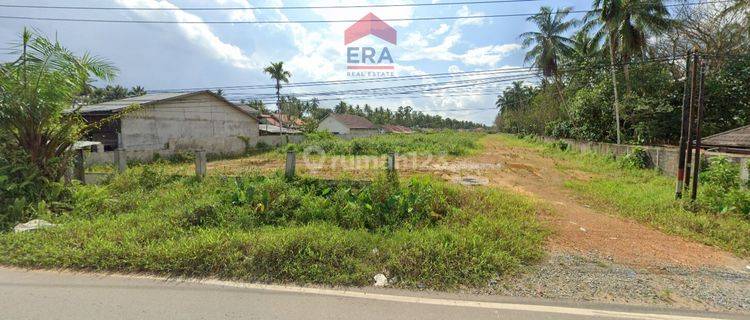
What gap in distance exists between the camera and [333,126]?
54125 mm

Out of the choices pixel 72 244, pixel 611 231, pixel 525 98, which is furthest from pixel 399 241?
pixel 525 98

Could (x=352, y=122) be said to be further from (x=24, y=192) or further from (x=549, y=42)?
(x=24, y=192)

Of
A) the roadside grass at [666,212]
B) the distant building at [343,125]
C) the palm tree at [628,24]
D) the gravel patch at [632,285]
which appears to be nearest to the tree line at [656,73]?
the palm tree at [628,24]

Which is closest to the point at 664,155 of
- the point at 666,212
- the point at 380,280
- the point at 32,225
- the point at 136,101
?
the point at 666,212

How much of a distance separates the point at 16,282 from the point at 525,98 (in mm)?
66916

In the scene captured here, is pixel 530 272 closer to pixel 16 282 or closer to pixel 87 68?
pixel 16 282

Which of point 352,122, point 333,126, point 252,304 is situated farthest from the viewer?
point 352,122

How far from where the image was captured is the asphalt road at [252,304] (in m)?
2.81

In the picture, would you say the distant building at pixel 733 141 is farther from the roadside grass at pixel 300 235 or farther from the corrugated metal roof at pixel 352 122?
the corrugated metal roof at pixel 352 122

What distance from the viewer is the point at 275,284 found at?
3379 millimetres

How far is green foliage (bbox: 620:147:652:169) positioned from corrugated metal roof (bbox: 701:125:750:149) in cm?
373

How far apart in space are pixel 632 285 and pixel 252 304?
377cm

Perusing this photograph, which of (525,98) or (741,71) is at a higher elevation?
(525,98)

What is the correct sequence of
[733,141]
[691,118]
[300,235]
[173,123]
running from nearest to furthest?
[300,235], [691,118], [733,141], [173,123]
